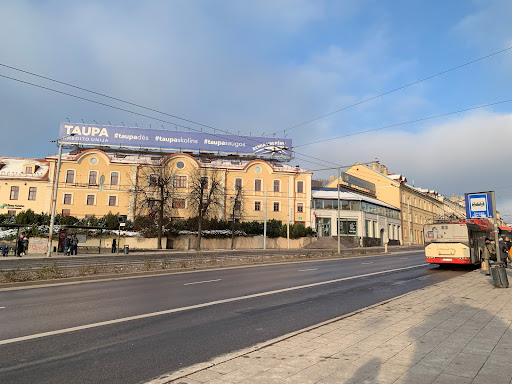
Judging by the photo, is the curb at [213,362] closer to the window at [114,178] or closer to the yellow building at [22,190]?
the window at [114,178]

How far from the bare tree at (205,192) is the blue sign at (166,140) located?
24.5 ft

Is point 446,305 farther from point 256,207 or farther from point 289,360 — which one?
point 256,207

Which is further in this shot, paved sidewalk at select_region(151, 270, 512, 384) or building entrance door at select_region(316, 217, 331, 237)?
building entrance door at select_region(316, 217, 331, 237)

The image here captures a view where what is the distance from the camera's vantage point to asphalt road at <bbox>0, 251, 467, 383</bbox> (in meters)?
5.00

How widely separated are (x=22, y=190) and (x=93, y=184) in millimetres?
10282

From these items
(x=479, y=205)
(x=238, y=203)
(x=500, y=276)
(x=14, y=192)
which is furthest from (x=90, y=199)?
(x=500, y=276)

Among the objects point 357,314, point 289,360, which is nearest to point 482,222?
point 357,314

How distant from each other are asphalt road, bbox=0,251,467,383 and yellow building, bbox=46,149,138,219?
45.0 m

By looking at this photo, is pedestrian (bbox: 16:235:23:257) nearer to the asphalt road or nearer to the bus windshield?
the asphalt road

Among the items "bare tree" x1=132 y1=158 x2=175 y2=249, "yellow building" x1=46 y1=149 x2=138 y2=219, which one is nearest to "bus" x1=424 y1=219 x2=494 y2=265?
"bare tree" x1=132 y1=158 x2=175 y2=249

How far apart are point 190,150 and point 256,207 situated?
16421mm

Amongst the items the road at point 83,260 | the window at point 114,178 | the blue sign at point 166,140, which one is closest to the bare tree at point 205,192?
the blue sign at point 166,140

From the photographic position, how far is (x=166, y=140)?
63.4 metres

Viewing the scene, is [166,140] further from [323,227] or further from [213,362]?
[213,362]
